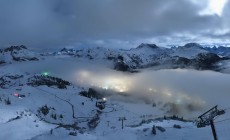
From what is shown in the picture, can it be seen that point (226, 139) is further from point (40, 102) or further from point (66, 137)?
point (40, 102)

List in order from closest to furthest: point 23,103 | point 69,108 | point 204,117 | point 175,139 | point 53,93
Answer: point 204,117 < point 175,139 < point 23,103 < point 69,108 < point 53,93

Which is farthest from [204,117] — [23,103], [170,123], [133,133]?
[23,103]

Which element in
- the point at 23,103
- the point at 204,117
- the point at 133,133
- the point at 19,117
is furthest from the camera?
the point at 23,103

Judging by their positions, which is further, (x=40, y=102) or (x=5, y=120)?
(x=40, y=102)

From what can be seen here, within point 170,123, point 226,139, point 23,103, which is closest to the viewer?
point 226,139

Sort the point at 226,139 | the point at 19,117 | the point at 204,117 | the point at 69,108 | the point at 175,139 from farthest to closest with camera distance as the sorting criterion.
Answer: the point at 69,108 < the point at 19,117 < the point at 175,139 < the point at 226,139 < the point at 204,117

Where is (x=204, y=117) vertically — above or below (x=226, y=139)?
above

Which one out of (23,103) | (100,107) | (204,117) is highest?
(204,117)

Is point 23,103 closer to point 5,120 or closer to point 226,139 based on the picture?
point 5,120

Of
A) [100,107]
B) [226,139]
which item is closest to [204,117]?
[226,139]
